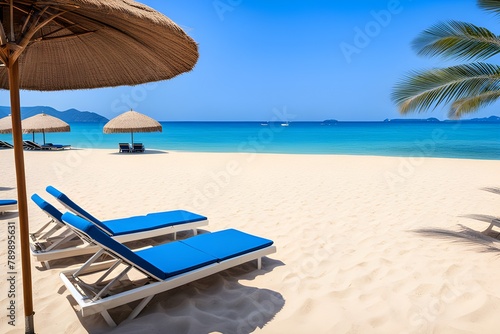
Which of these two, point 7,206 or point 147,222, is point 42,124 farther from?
point 147,222

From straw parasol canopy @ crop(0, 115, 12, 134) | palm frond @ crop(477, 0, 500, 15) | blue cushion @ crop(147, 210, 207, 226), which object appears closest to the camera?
blue cushion @ crop(147, 210, 207, 226)

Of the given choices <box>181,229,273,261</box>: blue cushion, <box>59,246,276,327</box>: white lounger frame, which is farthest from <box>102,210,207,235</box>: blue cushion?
<box>59,246,276,327</box>: white lounger frame

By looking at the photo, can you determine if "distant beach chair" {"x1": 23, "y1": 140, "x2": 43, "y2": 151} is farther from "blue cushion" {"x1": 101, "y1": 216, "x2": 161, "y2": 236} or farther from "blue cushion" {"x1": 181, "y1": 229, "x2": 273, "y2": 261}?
"blue cushion" {"x1": 181, "y1": 229, "x2": 273, "y2": 261}

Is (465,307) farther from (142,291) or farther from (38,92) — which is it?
(38,92)

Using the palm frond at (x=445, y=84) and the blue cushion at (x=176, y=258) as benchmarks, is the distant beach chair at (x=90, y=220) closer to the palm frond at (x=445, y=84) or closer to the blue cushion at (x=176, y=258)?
the blue cushion at (x=176, y=258)

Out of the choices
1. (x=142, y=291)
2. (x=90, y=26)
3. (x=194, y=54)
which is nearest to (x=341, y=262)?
(x=142, y=291)

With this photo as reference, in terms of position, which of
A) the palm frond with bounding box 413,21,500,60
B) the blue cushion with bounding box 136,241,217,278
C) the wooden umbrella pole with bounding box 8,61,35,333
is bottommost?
the blue cushion with bounding box 136,241,217,278

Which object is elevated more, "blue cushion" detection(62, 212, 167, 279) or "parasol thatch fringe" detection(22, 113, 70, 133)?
"parasol thatch fringe" detection(22, 113, 70, 133)

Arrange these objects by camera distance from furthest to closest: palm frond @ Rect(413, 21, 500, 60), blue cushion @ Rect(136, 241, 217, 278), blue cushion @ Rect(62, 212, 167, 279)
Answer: palm frond @ Rect(413, 21, 500, 60) → blue cushion @ Rect(136, 241, 217, 278) → blue cushion @ Rect(62, 212, 167, 279)

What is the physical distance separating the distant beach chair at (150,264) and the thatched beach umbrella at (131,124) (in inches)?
595

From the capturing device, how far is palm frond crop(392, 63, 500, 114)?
4.36 m

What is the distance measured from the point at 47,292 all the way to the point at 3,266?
0.92 m

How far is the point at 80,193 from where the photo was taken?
22.5 feet

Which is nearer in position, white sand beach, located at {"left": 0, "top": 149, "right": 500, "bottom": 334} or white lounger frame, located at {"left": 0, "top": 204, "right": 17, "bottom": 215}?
white sand beach, located at {"left": 0, "top": 149, "right": 500, "bottom": 334}
